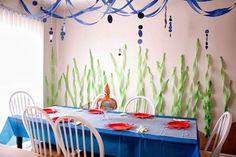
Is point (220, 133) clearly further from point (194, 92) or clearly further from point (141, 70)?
point (141, 70)

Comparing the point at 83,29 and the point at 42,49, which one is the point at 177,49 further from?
the point at 42,49

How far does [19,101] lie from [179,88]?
227cm

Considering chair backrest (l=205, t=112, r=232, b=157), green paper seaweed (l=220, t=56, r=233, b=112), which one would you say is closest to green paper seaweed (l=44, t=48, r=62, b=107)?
green paper seaweed (l=220, t=56, r=233, b=112)

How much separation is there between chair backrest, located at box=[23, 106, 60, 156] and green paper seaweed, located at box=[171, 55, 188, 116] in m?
1.95

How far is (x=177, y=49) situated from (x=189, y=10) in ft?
1.93

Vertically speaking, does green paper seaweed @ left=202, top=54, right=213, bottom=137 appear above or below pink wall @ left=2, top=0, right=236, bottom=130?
below

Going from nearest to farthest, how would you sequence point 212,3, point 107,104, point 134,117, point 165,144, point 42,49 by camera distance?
point 165,144
point 107,104
point 134,117
point 212,3
point 42,49

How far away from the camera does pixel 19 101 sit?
3.04 m

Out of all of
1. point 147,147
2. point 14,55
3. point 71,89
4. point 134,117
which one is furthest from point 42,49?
point 147,147

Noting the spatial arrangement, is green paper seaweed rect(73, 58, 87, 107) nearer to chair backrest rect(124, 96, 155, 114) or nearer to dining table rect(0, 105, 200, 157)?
chair backrest rect(124, 96, 155, 114)

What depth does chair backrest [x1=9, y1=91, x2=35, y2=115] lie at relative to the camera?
2.91m

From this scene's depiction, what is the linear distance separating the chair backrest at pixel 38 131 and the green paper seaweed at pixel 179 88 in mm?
1953

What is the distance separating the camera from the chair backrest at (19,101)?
2906 millimetres

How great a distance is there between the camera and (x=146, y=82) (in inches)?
143
